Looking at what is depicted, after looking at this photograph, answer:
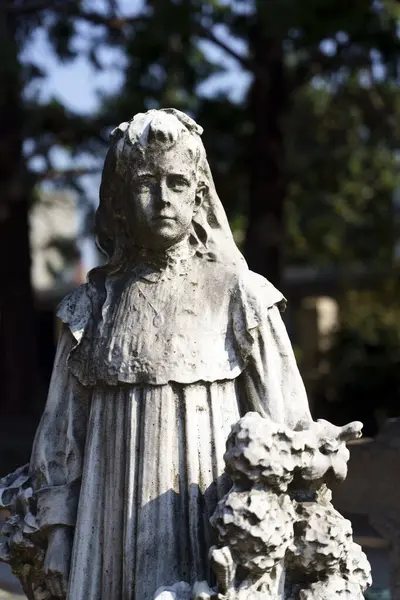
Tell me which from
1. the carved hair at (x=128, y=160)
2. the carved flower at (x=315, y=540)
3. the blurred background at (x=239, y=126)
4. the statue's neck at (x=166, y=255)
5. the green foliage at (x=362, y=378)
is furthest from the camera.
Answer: the green foliage at (x=362, y=378)

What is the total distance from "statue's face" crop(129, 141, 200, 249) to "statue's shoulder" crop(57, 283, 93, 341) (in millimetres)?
404

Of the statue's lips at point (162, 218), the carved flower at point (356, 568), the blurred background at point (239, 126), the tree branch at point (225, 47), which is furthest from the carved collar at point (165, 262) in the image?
the tree branch at point (225, 47)

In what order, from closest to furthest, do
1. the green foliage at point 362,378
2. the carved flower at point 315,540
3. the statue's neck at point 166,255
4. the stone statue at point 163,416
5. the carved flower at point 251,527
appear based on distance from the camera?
1. the carved flower at point 251,527
2. the stone statue at point 163,416
3. the carved flower at point 315,540
4. the statue's neck at point 166,255
5. the green foliage at point 362,378

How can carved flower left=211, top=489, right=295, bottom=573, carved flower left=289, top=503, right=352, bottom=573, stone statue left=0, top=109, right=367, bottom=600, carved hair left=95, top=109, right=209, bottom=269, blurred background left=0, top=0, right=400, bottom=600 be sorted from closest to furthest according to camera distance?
carved flower left=211, top=489, right=295, bottom=573
stone statue left=0, top=109, right=367, bottom=600
carved flower left=289, top=503, right=352, bottom=573
carved hair left=95, top=109, right=209, bottom=269
blurred background left=0, top=0, right=400, bottom=600

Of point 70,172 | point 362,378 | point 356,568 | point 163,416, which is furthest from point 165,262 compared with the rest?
point 362,378

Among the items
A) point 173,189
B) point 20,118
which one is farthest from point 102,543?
point 20,118

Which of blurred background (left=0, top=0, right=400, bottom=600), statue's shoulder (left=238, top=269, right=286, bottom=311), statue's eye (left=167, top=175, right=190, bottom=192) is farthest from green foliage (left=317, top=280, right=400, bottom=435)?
statue's eye (left=167, top=175, right=190, bottom=192)

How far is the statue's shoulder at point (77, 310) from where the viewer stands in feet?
15.7

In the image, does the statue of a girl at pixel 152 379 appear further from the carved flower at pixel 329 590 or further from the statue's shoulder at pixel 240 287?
the carved flower at pixel 329 590

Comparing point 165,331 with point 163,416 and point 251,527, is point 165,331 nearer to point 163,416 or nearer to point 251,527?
point 163,416

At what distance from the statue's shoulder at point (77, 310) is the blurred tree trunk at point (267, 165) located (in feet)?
35.8

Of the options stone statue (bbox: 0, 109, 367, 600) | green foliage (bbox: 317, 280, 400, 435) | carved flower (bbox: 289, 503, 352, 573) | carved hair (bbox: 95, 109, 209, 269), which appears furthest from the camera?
green foliage (bbox: 317, 280, 400, 435)

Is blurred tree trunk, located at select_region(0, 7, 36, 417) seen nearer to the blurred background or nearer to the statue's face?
the blurred background

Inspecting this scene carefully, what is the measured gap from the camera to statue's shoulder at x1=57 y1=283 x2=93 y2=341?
15.7 feet
